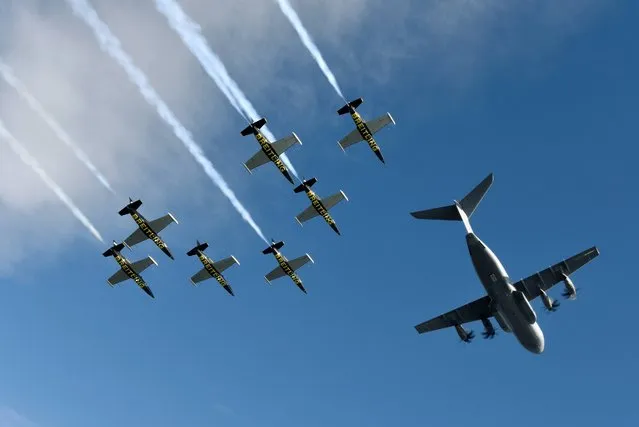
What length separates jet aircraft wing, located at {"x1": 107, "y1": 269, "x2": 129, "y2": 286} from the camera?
3482 inches

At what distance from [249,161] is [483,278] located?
26.7 meters

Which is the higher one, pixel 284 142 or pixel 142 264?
pixel 284 142

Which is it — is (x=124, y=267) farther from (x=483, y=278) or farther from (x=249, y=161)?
(x=483, y=278)

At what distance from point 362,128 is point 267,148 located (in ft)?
33.3

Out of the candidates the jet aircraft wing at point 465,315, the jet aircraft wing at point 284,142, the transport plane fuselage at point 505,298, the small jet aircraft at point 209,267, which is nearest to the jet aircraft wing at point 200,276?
the small jet aircraft at point 209,267

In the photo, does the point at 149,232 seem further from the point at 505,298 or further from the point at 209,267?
the point at 505,298

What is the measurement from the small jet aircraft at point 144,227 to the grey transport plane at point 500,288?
2646 cm

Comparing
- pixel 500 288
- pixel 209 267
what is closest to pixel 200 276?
pixel 209 267

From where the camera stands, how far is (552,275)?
75.9m

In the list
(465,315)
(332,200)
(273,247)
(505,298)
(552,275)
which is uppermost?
(332,200)

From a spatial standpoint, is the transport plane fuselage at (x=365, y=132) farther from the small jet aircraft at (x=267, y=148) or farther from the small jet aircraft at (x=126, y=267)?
the small jet aircraft at (x=126, y=267)

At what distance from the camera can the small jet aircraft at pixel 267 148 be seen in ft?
249

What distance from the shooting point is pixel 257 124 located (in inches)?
2968

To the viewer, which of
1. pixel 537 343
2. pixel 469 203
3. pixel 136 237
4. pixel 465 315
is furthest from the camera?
pixel 465 315
